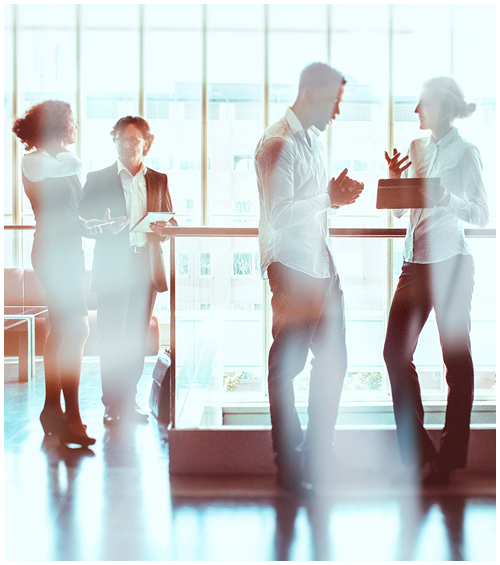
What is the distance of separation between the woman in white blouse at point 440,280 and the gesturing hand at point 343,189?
25 cm

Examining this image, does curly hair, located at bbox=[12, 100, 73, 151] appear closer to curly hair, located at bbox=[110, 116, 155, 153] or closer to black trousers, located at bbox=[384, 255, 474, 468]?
curly hair, located at bbox=[110, 116, 155, 153]

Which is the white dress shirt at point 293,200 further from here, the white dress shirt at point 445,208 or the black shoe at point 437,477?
the black shoe at point 437,477

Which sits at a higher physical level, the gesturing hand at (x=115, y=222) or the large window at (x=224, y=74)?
the large window at (x=224, y=74)

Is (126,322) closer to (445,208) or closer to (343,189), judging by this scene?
(343,189)

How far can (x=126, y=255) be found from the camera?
8.80 ft

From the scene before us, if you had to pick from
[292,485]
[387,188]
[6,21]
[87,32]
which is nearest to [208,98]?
[87,32]

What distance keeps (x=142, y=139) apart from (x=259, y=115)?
146 inches

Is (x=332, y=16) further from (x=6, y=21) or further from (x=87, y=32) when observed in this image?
(x=6, y=21)

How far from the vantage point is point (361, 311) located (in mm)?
2398

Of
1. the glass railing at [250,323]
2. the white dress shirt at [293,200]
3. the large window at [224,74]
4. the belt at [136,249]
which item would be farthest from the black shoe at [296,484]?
the large window at [224,74]

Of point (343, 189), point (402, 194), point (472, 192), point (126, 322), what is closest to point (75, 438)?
point (126, 322)

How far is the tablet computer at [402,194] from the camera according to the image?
6.08 feet

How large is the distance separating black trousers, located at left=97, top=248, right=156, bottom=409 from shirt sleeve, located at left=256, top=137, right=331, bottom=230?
3.65 ft

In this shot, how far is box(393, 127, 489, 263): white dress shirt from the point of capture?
6.37 ft
